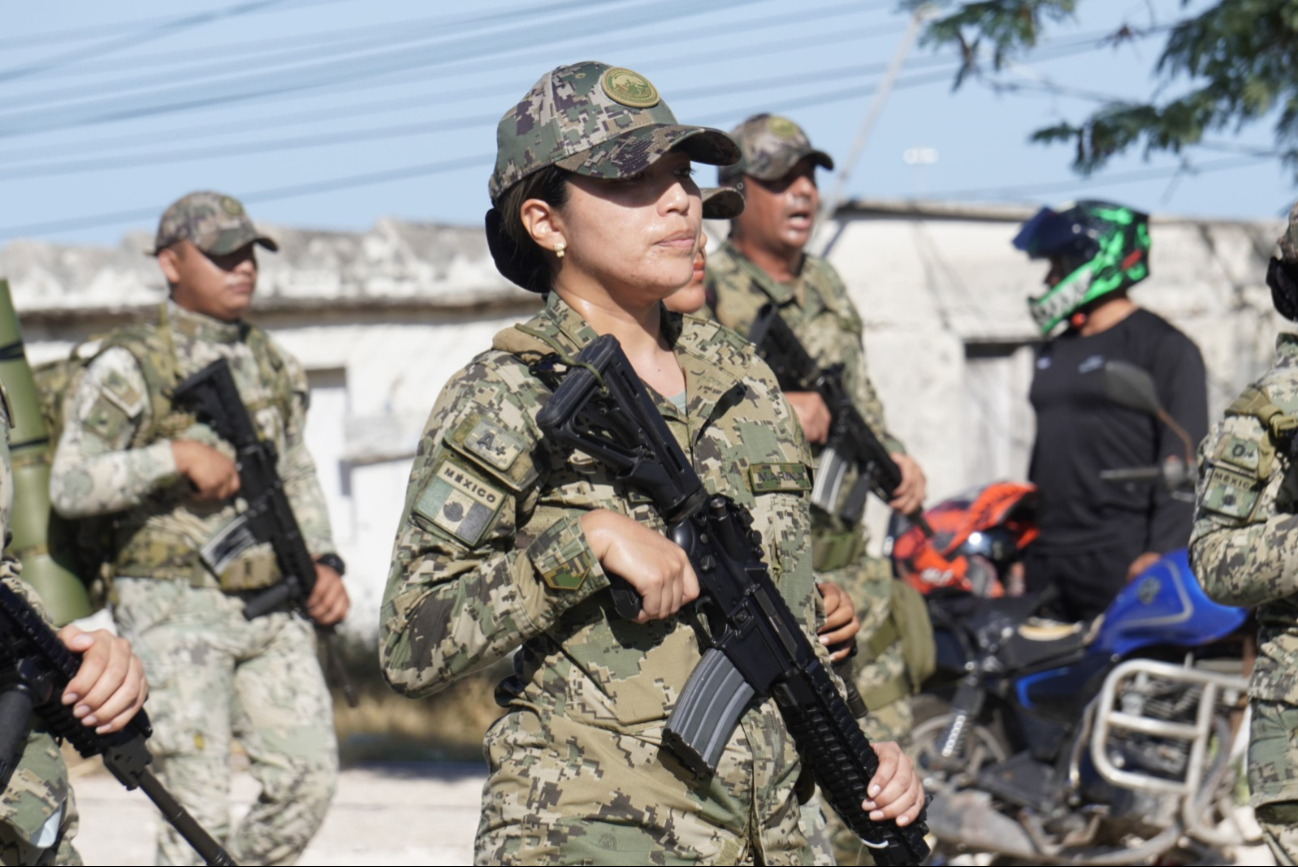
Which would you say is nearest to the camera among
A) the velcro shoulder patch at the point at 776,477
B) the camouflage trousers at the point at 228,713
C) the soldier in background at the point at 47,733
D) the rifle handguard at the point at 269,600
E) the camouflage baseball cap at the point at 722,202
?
the velcro shoulder patch at the point at 776,477

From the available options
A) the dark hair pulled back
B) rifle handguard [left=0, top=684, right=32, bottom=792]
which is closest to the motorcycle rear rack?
the dark hair pulled back

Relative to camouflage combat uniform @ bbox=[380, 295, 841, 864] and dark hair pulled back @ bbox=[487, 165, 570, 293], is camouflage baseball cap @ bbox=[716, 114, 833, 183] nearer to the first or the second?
dark hair pulled back @ bbox=[487, 165, 570, 293]

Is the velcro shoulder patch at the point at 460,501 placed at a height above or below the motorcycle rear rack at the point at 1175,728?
above

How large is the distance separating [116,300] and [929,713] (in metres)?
5.76

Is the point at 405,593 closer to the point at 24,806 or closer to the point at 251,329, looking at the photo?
the point at 24,806

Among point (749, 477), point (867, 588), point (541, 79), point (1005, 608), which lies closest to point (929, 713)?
point (1005, 608)

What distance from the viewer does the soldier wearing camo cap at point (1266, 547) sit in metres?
2.86

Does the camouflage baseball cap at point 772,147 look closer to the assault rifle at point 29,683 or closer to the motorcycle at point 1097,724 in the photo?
the motorcycle at point 1097,724

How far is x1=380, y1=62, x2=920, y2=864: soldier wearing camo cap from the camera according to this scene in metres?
2.23

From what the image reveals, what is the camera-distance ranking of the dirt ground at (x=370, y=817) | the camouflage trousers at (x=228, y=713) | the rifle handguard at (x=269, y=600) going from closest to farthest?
the camouflage trousers at (x=228, y=713) < the rifle handguard at (x=269, y=600) < the dirt ground at (x=370, y=817)

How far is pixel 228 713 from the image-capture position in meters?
4.68

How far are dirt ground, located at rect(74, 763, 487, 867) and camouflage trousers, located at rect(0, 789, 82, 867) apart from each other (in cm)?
301

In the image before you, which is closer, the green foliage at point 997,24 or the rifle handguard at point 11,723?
the rifle handguard at point 11,723

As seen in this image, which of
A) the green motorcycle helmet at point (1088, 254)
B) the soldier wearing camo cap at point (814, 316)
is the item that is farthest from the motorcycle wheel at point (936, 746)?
the green motorcycle helmet at point (1088, 254)
